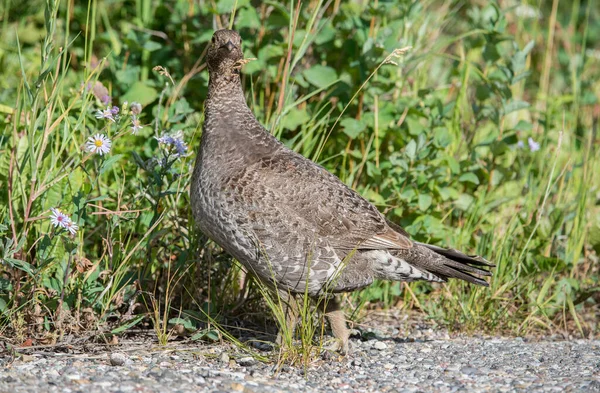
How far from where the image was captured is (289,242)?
13.9 feet

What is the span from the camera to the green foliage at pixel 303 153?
4.29m

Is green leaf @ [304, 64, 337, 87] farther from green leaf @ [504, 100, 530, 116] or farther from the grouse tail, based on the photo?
the grouse tail

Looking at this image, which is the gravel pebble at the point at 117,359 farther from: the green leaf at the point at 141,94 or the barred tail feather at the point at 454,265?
the green leaf at the point at 141,94

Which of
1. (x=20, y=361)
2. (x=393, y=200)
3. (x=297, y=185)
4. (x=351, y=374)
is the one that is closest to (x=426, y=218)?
(x=393, y=200)

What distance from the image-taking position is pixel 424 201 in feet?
17.4

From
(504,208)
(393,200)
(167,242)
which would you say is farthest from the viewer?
(504,208)

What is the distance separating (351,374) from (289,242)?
31.3 inches

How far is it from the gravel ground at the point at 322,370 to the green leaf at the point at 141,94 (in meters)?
1.88

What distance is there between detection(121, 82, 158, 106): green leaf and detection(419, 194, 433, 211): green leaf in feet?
6.54

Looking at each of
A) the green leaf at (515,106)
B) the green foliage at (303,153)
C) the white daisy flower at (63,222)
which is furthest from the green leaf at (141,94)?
the green leaf at (515,106)

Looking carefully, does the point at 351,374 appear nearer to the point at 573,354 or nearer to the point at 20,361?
the point at 573,354

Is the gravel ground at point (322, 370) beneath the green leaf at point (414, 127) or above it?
beneath

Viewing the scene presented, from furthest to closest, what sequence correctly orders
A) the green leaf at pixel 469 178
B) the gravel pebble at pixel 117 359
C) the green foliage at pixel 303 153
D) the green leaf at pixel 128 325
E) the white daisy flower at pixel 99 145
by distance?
the green leaf at pixel 469 178
the green foliage at pixel 303 153
the green leaf at pixel 128 325
the white daisy flower at pixel 99 145
the gravel pebble at pixel 117 359

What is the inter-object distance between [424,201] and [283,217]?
1.43 meters
